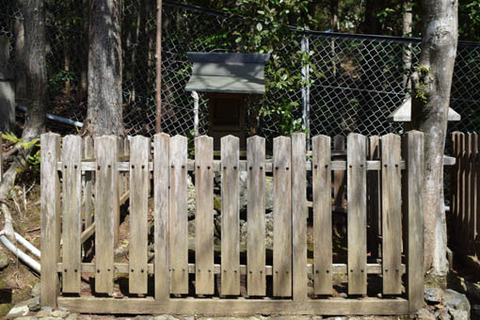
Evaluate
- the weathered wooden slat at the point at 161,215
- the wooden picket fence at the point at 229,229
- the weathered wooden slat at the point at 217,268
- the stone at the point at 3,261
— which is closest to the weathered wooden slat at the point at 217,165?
the wooden picket fence at the point at 229,229

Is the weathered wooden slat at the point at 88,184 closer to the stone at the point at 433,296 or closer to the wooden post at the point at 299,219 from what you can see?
the wooden post at the point at 299,219

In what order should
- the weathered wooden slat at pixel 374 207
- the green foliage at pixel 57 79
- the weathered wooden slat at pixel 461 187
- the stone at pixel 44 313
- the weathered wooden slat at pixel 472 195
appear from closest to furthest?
the stone at pixel 44 313
the weathered wooden slat at pixel 374 207
the weathered wooden slat at pixel 472 195
the weathered wooden slat at pixel 461 187
the green foliage at pixel 57 79

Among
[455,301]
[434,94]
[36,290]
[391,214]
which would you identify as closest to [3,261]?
[36,290]

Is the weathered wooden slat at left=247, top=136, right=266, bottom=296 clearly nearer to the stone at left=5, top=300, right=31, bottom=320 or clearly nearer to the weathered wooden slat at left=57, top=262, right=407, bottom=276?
the weathered wooden slat at left=57, top=262, right=407, bottom=276

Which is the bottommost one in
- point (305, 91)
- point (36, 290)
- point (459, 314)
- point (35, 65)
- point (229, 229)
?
point (459, 314)

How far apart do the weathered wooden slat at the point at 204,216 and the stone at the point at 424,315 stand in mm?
1628

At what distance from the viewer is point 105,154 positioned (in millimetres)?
3598

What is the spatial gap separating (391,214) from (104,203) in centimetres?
228

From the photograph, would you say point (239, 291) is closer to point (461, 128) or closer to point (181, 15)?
point (181, 15)

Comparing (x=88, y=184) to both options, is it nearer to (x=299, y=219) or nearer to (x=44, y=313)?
(x=44, y=313)

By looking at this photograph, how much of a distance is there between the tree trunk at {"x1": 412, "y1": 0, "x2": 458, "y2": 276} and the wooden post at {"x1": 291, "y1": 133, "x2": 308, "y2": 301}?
121cm

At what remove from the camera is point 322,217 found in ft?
11.8

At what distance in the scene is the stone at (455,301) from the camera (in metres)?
3.71

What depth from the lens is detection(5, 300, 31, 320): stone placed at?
3506 mm
